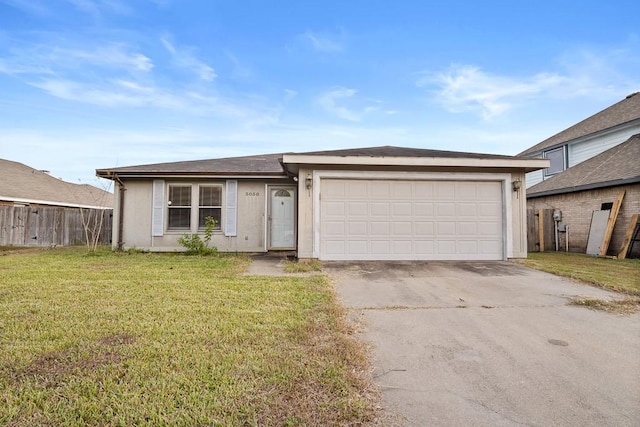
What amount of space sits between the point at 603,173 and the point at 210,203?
13654 millimetres

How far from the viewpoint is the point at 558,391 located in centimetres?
235

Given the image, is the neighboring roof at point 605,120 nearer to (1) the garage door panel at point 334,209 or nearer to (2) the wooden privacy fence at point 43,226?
(1) the garage door panel at point 334,209

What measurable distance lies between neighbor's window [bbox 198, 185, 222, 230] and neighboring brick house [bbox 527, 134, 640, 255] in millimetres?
12537

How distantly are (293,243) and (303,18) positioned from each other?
24.7 feet

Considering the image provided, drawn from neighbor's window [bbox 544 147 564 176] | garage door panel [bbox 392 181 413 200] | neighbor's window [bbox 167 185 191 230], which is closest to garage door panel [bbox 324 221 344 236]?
garage door panel [bbox 392 181 413 200]

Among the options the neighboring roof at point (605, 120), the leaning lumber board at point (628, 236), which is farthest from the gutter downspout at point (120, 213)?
the neighboring roof at point (605, 120)

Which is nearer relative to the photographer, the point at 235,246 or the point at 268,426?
the point at 268,426

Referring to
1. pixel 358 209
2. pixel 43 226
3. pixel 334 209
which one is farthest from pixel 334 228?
pixel 43 226

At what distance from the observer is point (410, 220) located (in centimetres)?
862

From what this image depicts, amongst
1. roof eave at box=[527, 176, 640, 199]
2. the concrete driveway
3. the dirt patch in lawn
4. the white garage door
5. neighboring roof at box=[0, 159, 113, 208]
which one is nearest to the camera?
the concrete driveway

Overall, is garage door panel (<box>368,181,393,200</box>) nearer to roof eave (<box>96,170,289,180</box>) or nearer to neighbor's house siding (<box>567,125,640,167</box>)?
roof eave (<box>96,170,289,180</box>)

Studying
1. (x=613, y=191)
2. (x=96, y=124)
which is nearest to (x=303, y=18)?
(x=96, y=124)

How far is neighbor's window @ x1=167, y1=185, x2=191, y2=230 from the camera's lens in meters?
10.8

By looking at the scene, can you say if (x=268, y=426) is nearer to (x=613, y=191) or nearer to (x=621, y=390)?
(x=621, y=390)
